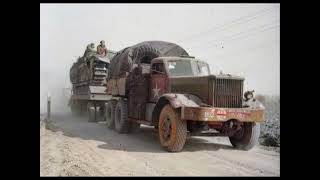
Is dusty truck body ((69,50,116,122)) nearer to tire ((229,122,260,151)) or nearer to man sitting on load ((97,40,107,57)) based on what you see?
man sitting on load ((97,40,107,57))

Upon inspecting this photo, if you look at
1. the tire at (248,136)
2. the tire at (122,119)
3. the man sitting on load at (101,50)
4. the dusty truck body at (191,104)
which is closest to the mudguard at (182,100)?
the dusty truck body at (191,104)

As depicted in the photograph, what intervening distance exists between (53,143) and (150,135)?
11.3 ft

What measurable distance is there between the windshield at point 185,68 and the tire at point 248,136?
6.61ft

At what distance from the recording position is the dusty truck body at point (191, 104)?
894cm

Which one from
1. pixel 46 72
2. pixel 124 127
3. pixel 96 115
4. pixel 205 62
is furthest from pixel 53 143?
pixel 46 72

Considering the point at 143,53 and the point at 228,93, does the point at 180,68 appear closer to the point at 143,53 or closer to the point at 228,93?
the point at 228,93

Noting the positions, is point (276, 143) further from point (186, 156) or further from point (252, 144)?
point (186, 156)

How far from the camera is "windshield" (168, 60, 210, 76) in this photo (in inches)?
419

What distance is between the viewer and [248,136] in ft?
32.1

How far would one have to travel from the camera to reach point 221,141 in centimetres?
1152

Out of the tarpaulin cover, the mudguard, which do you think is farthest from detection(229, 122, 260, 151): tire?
the tarpaulin cover

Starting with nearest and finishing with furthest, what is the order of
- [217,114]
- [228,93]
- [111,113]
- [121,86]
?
1. [217,114]
2. [228,93]
3. [121,86]
4. [111,113]

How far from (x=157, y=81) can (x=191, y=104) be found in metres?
2.23

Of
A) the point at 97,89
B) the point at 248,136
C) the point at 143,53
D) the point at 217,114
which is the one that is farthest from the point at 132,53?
the point at 217,114
